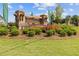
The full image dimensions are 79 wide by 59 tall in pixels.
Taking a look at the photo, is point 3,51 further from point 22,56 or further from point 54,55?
point 54,55

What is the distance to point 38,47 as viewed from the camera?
3.52 m

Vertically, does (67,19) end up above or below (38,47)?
above

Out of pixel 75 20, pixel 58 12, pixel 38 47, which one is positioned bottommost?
pixel 38 47

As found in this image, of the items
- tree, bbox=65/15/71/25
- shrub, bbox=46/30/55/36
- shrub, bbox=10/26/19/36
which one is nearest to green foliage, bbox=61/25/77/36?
tree, bbox=65/15/71/25

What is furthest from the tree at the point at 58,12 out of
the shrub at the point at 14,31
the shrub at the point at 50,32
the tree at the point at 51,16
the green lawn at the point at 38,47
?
the shrub at the point at 14,31

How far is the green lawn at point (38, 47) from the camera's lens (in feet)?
11.5

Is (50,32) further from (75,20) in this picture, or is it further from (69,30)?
(75,20)

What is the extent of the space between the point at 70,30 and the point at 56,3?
455 mm

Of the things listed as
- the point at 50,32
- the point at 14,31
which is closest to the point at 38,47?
the point at 50,32

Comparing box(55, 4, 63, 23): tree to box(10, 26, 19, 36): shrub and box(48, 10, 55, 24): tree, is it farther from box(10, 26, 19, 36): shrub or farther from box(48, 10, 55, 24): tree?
box(10, 26, 19, 36): shrub

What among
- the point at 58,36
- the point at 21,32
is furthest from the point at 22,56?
the point at 58,36

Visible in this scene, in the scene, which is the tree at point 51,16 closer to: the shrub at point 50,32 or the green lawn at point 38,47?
the shrub at point 50,32

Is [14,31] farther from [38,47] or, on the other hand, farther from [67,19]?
[67,19]

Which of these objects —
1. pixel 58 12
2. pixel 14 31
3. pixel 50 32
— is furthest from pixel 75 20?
pixel 14 31
